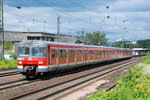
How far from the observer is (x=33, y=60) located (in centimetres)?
1839

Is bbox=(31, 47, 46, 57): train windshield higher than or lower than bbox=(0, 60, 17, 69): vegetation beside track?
higher

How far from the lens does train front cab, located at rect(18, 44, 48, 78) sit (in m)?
18.3

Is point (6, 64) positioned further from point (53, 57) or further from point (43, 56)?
point (43, 56)

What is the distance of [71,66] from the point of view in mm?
24156

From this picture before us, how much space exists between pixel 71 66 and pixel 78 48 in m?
2.84

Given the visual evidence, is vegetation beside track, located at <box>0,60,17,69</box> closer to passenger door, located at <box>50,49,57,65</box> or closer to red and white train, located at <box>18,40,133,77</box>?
red and white train, located at <box>18,40,133,77</box>

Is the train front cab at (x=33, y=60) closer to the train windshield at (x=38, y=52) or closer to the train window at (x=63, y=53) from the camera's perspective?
the train windshield at (x=38, y=52)

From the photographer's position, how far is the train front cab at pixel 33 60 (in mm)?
18281

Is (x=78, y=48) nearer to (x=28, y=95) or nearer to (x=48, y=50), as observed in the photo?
(x=48, y=50)

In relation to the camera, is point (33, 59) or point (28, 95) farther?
point (33, 59)

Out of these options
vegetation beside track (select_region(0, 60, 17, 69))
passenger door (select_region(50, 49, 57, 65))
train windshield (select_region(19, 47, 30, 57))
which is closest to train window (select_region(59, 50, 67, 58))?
passenger door (select_region(50, 49, 57, 65))

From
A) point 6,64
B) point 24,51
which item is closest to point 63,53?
point 24,51

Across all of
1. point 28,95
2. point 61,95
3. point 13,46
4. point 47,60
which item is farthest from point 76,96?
point 13,46

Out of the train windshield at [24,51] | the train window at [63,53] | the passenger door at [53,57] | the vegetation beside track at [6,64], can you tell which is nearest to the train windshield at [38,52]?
the train windshield at [24,51]
